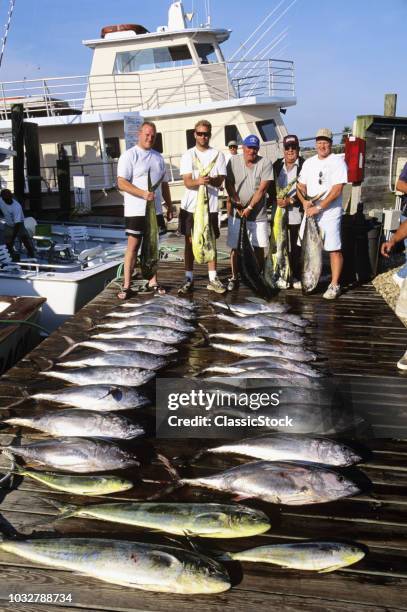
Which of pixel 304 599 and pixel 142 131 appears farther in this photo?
pixel 142 131

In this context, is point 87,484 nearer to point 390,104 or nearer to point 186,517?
point 186,517

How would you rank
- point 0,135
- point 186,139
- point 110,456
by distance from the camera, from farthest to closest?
point 0,135 → point 186,139 → point 110,456

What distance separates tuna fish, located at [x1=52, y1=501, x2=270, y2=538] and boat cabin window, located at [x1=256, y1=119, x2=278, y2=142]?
1459 centimetres

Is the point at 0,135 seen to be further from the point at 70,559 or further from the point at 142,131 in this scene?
the point at 70,559

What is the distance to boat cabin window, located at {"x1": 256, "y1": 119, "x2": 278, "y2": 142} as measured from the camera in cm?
1544

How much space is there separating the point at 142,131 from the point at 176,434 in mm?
3356

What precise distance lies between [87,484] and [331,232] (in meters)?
3.93

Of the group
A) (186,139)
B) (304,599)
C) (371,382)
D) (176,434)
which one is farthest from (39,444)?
(186,139)

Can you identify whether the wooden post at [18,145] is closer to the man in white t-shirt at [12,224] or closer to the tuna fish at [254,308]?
the man in white t-shirt at [12,224]

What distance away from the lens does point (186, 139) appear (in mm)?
15383

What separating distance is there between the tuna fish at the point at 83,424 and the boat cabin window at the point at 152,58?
600 inches

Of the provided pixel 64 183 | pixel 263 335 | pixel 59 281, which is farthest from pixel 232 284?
pixel 64 183

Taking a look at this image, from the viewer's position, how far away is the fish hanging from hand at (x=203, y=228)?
5254mm

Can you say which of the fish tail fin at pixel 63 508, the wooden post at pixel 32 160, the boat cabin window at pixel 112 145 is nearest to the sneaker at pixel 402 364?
the fish tail fin at pixel 63 508
